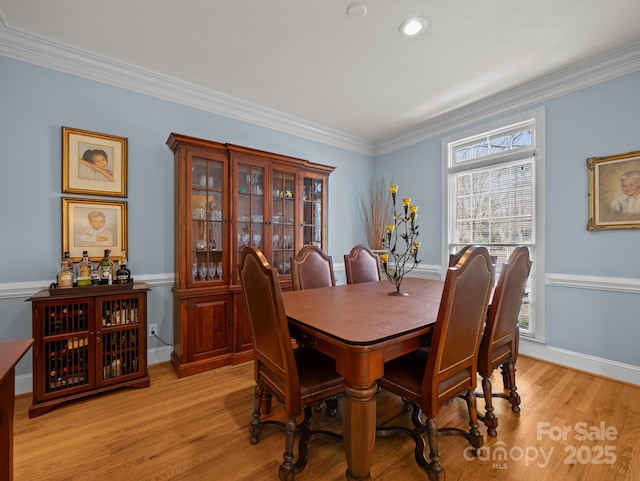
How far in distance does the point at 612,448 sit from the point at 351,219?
11.1 ft

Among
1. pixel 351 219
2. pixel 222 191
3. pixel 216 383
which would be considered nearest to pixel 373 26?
pixel 222 191

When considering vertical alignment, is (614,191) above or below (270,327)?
above

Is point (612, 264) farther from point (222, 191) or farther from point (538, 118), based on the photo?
point (222, 191)

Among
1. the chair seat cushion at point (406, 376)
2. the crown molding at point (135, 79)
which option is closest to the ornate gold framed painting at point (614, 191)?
the chair seat cushion at point (406, 376)

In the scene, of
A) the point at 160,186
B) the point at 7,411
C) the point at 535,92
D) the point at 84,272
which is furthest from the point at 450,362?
the point at 535,92

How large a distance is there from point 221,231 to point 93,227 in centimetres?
104

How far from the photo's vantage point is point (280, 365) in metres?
1.39

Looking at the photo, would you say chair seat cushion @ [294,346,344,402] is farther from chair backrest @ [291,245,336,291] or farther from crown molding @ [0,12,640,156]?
crown molding @ [0,12,640,156]

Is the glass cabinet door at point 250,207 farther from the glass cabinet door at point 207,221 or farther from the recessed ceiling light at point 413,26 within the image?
the recessed ceiling light at point 413,26

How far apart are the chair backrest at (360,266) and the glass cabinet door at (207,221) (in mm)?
1246

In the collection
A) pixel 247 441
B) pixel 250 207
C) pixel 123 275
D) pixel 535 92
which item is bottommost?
pixel 247 441

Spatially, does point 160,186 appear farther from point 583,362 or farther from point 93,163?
point 583,362

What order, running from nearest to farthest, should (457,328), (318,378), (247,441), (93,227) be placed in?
1. (457,328)
2. (318,378)
3. (247,441)
4. (93,227)

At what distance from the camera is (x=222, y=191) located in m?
2.81
